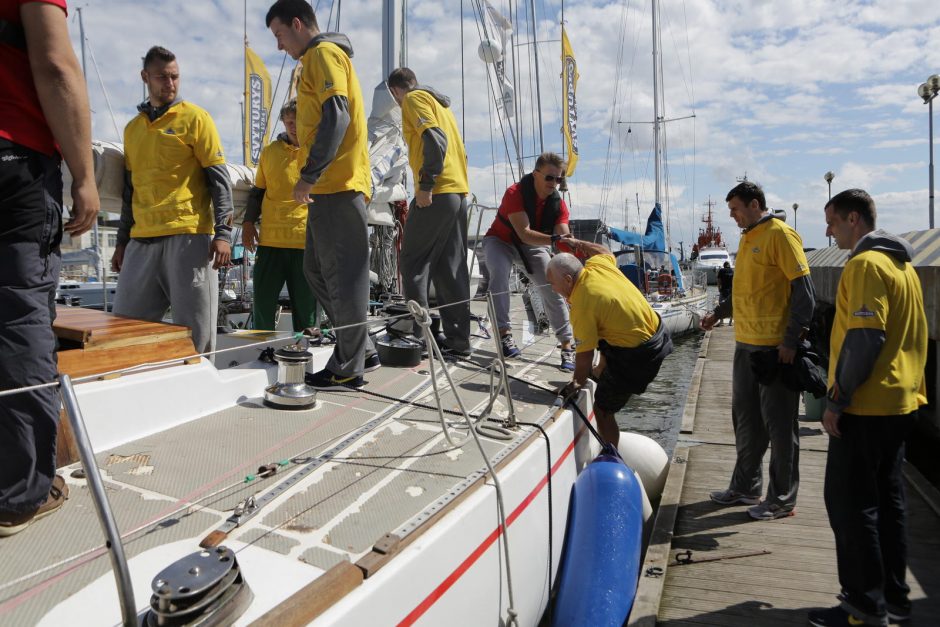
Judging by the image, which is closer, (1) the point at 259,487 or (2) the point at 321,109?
(1) the point at 259,487

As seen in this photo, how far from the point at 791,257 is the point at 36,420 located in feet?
10.2

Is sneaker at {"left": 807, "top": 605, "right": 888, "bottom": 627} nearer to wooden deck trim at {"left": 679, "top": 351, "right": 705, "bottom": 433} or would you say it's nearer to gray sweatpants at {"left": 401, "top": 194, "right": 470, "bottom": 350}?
gray sweatpants at {"left": 401, "top": 194, "right": 470, "bottom": 350}

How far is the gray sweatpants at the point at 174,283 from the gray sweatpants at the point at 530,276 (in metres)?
1.90

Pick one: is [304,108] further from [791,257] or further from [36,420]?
[791,257]

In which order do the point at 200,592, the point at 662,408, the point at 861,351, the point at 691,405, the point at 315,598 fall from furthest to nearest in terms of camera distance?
the point at 662,408, the point at 691,405, the point at 861,351, the point at 315,598, the point at 200,592

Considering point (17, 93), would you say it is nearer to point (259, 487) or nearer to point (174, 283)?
point (259, 487)

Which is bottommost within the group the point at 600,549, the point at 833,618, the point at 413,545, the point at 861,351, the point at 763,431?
the point at 833,618

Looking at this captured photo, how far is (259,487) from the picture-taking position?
1917 millimetres

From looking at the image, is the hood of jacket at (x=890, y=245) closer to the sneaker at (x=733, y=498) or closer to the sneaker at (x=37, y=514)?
the sneaker at (x=733, y=498)

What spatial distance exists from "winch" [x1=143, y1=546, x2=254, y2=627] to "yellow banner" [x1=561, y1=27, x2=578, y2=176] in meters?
13.8

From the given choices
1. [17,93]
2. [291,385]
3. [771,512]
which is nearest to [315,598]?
[17,93]

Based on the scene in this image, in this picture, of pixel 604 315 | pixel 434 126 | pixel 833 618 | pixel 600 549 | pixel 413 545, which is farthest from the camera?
pixel 434 126

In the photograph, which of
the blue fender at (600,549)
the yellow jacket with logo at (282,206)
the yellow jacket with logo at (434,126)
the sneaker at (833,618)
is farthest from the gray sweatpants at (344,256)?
the sneaker at (833,618)

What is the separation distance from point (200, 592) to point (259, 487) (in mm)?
749
